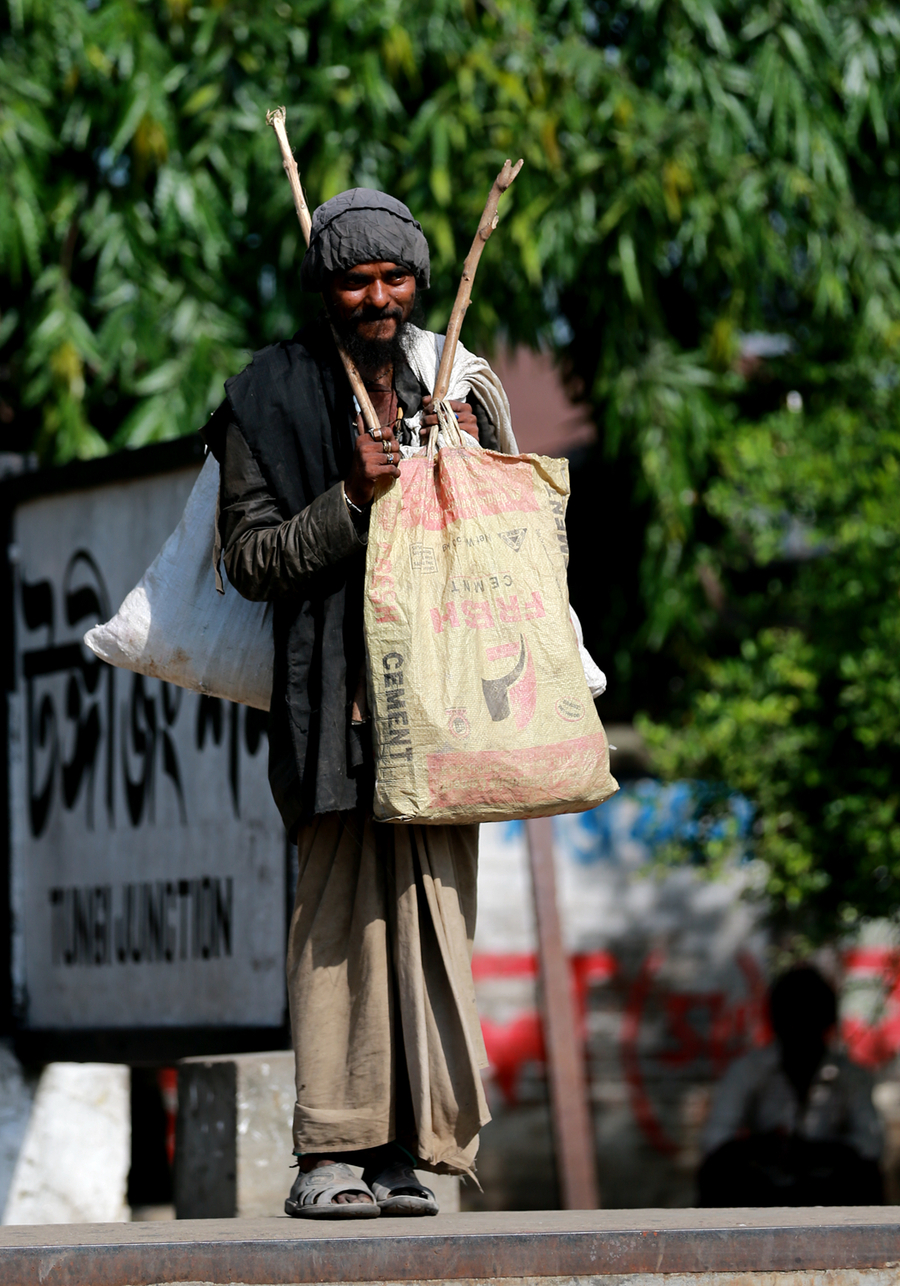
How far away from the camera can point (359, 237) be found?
279 cm

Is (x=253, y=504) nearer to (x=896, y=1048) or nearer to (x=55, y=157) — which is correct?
(x=55, y=157)

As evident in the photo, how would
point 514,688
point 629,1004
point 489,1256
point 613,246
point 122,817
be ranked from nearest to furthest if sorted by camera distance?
point 489,1256 → point 514,688 → point 122,817 → point 613,246 → point 629,1004

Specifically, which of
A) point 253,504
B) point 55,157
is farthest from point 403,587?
point 55,157

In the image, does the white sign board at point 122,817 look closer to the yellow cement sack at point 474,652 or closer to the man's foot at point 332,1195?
the man's foot at point 332,1195

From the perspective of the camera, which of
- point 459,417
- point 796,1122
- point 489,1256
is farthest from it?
point 796,1122

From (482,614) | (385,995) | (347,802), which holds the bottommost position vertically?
(385,995)

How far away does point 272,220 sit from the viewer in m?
6.57

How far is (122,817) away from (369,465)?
89.4 inches

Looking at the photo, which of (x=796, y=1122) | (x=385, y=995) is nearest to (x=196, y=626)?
(x=385, y=995)

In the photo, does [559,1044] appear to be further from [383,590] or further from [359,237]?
[359,237]

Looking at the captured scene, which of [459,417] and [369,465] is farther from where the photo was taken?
[459,417]

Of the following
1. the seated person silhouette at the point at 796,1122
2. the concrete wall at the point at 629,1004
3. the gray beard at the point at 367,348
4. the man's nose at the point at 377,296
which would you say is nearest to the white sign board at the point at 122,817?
the gray beard at the point at 367,348

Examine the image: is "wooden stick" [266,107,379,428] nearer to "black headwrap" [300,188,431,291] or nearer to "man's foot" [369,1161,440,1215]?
"black headwrap" [300,188,431,291]

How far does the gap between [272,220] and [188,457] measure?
2.51 metres
